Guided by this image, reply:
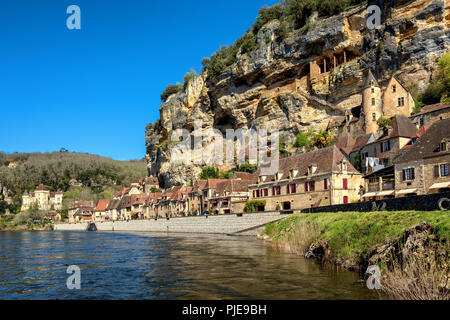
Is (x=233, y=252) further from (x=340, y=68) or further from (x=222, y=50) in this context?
(x=222, y=50)

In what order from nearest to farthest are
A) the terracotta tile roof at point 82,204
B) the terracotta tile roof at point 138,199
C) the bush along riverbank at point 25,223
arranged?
the terracotta tile roof at point 138,199 → the bush along riverbank at point 25,223 → the terracotta tile roof at point 82,204

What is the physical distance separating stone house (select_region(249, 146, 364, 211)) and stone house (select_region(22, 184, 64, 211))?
407 ft

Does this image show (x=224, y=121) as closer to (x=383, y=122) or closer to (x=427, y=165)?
(x=383, y=122)

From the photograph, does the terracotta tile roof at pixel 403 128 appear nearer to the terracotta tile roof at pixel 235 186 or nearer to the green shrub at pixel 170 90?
the terracotta tile roof at pixel 235 186

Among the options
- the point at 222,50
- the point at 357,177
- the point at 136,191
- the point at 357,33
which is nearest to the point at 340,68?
the point at 357,33

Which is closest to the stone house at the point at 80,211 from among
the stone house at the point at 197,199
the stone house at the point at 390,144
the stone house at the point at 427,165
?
the stone house at the point at 197,199

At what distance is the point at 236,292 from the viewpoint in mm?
14898

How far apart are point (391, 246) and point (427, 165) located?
18497 millimetres

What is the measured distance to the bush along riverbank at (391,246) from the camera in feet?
40.9

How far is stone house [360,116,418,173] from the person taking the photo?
153 ft

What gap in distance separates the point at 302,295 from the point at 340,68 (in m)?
65.4

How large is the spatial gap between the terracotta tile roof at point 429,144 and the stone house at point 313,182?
10.8m

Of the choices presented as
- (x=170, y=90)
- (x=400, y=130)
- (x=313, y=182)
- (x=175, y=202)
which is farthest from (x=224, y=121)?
A: (x=400, y=130)

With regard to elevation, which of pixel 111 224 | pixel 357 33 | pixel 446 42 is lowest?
pixel 111 224
